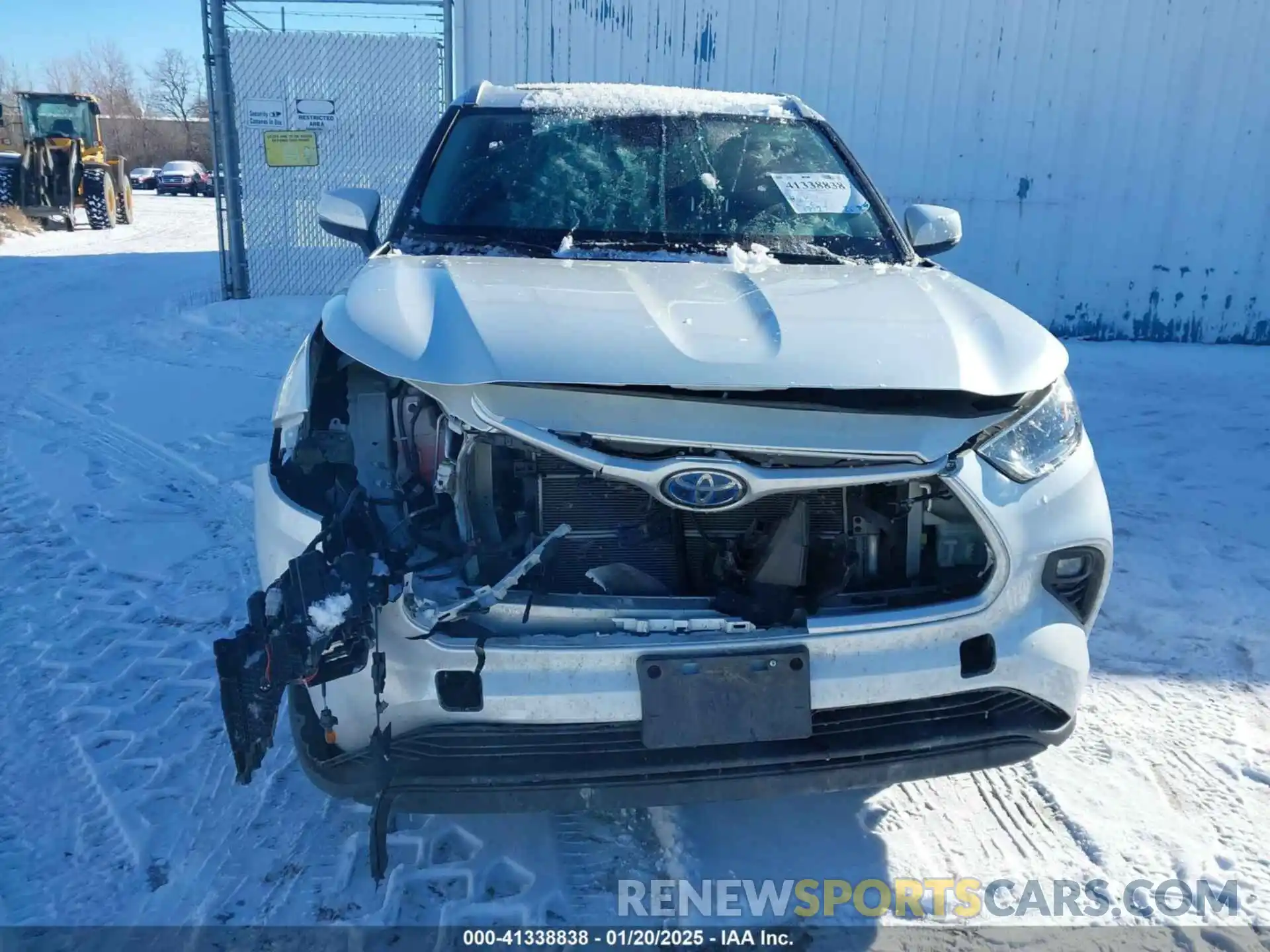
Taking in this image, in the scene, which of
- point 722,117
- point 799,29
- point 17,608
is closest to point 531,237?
point 722,117

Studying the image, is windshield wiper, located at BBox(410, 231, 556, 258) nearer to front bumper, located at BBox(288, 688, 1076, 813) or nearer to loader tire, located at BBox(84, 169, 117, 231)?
front bumper, located at BBox(288, 688, 1076, 813)

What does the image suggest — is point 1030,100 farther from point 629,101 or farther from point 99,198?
point 99,198

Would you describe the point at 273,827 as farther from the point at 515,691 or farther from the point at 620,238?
the point at 620,238

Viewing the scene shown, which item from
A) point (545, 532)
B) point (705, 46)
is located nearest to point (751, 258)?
point (545, 532)

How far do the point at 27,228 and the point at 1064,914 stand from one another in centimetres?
2027

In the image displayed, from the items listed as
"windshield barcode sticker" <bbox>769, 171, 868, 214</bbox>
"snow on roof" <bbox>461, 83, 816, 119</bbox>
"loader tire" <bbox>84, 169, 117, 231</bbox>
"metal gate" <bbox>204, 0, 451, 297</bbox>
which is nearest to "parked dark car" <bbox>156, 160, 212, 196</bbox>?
"loader tire" <bbox>84, 169, 117, 231</bbox>

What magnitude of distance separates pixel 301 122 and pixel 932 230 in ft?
24.6

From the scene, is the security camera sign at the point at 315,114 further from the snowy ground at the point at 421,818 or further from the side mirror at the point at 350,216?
the side mirror at the point at 350,216

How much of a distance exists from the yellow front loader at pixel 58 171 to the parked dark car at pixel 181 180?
14.8 m

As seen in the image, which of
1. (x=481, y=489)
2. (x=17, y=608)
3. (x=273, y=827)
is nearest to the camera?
(x=481, y=489)

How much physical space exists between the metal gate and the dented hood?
7.12 m

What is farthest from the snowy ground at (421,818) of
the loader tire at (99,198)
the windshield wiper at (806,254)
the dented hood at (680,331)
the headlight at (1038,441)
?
the loader tire at (99,198)

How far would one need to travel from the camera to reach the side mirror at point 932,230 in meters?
3.58

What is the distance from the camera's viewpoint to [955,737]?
214 cm
